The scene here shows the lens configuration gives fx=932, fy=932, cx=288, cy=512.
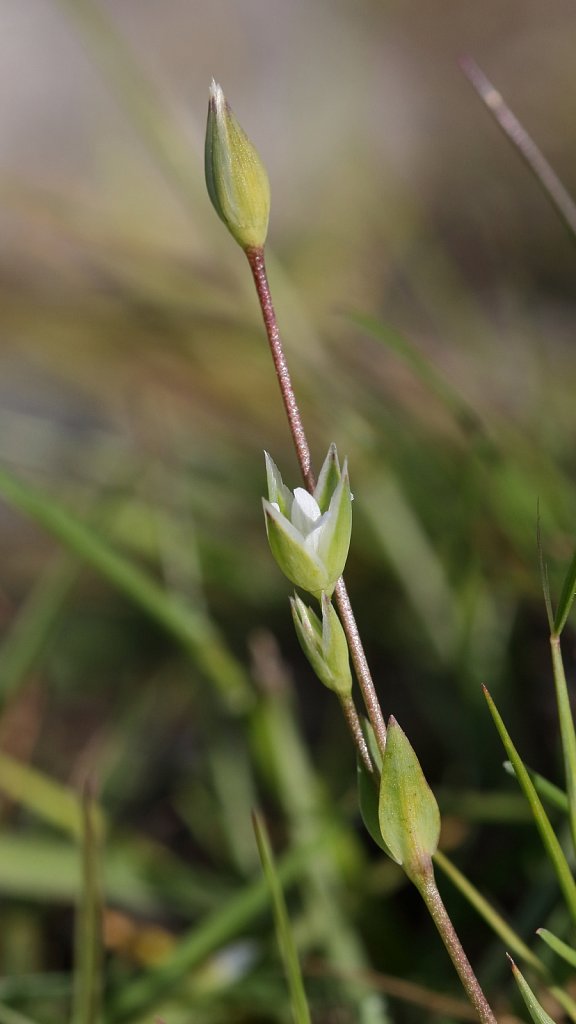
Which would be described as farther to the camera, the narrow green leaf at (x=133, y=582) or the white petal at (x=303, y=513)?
the narrow green leaf at (x=133, y=582)

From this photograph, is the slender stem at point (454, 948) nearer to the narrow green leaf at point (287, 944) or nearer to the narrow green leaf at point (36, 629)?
the narrow green leaf at point (287, 944)

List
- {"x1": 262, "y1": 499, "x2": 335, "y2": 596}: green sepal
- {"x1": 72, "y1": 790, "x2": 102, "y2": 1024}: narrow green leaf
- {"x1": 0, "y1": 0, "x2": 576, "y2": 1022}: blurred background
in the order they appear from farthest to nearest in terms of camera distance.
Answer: {"x1": 0, "y1": 0, "x2": 576, "y2": 1022}: blurred background
{"x1": 72, "y1": 790, "x2": 102, "y2": 1024}: narrow green leaf
{"x1": 262, "y1": 499, "x2": 335, "y2": 596}: green sepal

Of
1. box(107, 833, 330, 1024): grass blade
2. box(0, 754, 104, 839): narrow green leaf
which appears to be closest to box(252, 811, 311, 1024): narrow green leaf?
box(107, 833, 330, 1024): grass blade

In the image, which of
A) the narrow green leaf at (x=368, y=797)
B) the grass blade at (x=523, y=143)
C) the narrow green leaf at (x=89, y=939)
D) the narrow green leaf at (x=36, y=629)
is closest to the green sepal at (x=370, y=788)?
the narrow green leaf at (x=368, y=797)

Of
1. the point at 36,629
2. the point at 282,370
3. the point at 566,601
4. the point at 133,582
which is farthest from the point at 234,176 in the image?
the point at 36,629

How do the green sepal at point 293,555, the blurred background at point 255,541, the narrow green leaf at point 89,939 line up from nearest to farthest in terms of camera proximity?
the green sepal at point 293,555
the narrow green leaf at point 89,939
the blurred background at point 255,541

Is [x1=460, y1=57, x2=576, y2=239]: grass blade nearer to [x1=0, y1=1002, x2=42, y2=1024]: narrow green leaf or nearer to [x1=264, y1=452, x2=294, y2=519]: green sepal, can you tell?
[x1=264, y1=452, x2=294, y2=519]: green sepal

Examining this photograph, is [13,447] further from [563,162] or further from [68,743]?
[563,162]
